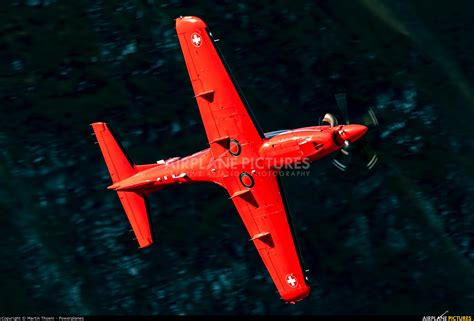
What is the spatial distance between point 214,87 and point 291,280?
1433cm

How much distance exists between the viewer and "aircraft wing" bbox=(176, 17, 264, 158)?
171ft

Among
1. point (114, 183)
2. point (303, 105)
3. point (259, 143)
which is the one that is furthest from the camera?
point (303, 105)

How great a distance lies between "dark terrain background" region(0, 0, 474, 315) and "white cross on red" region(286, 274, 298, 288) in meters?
7.96

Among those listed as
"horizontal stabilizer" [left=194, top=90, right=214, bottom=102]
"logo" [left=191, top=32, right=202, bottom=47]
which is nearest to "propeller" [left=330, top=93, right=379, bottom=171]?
"horizontal stabilizer" [left=194, top=90, right=214, bottom=102]

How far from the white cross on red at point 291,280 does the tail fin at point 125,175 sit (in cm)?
1014

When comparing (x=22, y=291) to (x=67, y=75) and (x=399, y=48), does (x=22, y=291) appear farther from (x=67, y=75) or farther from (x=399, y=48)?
(x=399, y=48)

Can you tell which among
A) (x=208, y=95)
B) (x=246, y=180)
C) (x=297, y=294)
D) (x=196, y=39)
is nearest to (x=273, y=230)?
(x=246, y=180)

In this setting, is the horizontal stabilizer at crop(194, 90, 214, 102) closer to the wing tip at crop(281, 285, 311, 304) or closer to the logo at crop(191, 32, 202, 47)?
the logo at crop(191, 32, 202, 47)

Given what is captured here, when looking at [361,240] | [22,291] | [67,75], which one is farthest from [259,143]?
[22,291]

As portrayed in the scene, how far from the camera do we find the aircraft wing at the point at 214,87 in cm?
5219

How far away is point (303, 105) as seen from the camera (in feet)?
204

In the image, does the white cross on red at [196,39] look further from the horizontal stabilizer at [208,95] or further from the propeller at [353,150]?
the propeller at [353,150]

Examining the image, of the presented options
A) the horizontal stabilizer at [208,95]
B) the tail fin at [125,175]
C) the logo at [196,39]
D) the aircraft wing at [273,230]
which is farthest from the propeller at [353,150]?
the tail fin at [125,175]

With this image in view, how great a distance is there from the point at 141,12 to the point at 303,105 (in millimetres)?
15145
